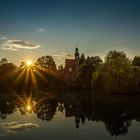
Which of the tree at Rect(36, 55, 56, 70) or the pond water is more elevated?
the tree at Rect(36, 55, 56, 70)

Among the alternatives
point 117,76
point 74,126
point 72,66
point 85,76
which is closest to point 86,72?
point 85,76

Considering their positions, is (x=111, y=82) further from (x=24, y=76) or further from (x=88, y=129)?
(x=24, y=76)

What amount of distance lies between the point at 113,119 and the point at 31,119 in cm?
801

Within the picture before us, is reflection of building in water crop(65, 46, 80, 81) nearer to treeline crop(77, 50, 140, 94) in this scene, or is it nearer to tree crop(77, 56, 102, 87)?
tree crop(77, 56, 102, 87)

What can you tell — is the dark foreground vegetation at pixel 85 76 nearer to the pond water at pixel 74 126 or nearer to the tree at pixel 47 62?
the tree at pixel 47 62

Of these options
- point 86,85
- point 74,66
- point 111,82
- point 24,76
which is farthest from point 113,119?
point 74,66

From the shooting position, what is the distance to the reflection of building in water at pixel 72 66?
109 meters

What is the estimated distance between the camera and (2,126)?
77.0ft

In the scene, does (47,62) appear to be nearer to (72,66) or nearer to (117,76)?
(72,66)

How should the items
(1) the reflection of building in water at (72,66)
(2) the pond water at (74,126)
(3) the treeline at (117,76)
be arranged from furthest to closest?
1. (1) the reflection of building in water at (72,66)
2. (3) the treeline at (117,76)
3. (2) the pond water at (74,126)

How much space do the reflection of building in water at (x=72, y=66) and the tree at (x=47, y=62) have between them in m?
5.36

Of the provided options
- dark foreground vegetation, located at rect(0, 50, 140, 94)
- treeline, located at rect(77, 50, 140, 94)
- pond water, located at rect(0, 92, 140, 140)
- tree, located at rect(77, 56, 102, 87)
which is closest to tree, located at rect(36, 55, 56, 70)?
dark foreground vegetation, located at rect(0, 50, 140, 94)

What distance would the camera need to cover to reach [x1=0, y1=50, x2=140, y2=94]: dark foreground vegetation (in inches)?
2095

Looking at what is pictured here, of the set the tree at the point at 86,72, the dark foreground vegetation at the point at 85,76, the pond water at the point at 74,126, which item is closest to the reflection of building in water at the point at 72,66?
the dark foreground vegetation at the point at 85,76
